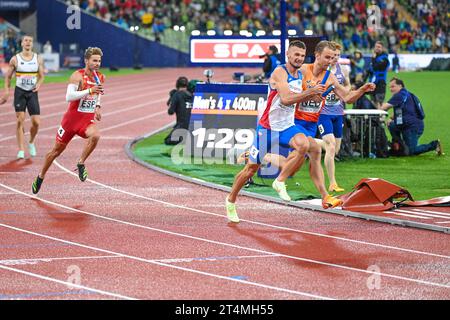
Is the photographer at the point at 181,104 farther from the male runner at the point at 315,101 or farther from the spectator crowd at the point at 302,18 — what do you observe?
the spectator crowd at the point at 302,18

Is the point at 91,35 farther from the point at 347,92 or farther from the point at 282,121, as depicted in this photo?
the point at 282,121

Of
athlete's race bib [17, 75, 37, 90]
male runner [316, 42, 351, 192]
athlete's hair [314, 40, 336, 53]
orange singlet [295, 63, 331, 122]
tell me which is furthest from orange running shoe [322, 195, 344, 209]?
athlete's race bib [17, 75, 37, 90]

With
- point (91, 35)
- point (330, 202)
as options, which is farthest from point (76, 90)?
point (91, 35)

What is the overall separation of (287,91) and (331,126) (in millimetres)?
3225

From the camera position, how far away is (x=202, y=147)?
17828mm

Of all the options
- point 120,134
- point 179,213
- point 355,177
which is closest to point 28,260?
point 179,213

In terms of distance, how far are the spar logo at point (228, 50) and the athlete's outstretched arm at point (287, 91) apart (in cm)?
753

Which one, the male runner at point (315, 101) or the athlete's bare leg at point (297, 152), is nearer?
the athlete's bare leg at point (297, 152)

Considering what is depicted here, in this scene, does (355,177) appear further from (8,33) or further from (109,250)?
(8,33)

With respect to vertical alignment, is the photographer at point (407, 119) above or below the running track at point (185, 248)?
above

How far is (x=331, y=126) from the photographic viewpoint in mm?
14305

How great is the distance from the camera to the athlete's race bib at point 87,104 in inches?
538

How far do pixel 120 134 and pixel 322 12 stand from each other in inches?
1385

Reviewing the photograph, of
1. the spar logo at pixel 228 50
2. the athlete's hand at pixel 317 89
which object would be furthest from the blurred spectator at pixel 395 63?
the athlete's hand at pixel 317 89
